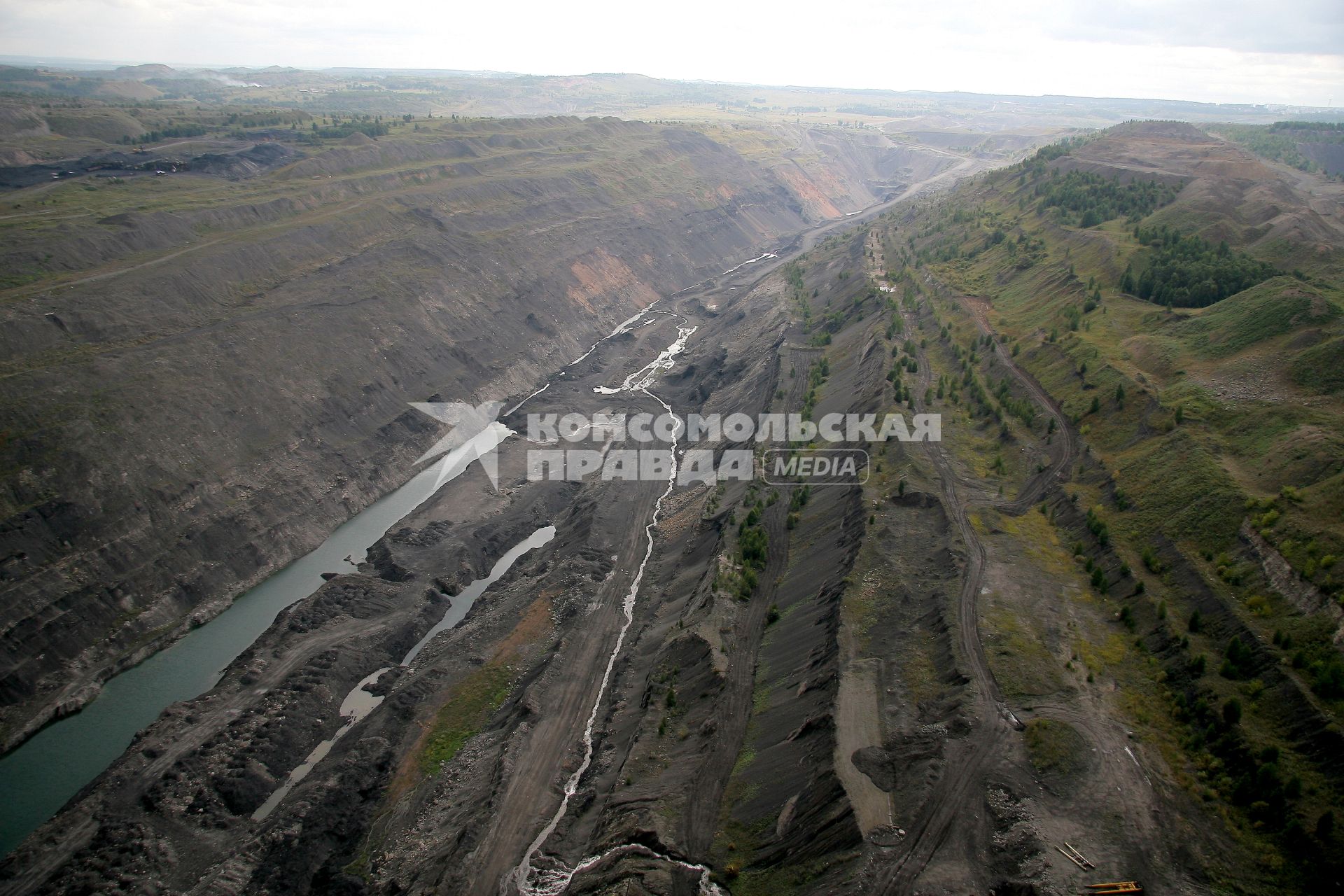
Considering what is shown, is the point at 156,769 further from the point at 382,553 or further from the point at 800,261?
the point at 800,261

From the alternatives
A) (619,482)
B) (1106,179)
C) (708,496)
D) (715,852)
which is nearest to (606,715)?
(715,852)

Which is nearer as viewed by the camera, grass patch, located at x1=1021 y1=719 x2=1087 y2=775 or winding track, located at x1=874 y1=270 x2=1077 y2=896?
winding track, located at x1=874 y1=270 x2=1077 y2=896

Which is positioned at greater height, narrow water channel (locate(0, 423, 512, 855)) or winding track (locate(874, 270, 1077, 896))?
winding track (locate(874, 270, 1077, 896))

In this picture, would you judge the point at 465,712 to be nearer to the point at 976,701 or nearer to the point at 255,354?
the point at 976,701

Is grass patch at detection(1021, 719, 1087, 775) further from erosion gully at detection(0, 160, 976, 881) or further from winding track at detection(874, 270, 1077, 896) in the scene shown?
erosion gully at detection(0, 160, 976, 881)

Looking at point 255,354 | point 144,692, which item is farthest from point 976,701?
point 255,354

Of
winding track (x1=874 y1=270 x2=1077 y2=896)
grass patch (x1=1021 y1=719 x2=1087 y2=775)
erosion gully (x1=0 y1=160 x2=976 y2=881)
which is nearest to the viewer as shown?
winding track (x1=874 y1=270 x2=1077 y2=896)

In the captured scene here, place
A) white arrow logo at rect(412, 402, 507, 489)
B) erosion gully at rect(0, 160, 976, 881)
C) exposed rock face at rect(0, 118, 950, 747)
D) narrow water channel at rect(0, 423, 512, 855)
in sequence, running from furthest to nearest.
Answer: white arrow logo at rect(412, 402, 507, 489)
exposed rock face at rect(0, 118, 950, 747)
narrow water channel at rect(0, 423, 512, 855)
erosion gully at rect(0, 160, 976, 881)

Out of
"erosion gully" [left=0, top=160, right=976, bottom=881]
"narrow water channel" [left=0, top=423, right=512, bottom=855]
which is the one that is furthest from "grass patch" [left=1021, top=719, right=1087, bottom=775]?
"narrow water channel" [left=0, top=423, right=512, bottom=855]

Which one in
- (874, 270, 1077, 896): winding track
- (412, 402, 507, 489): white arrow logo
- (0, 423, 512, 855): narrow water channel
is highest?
(874, 270, 1077, 896): winding track

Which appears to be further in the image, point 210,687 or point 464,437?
point 464,437
